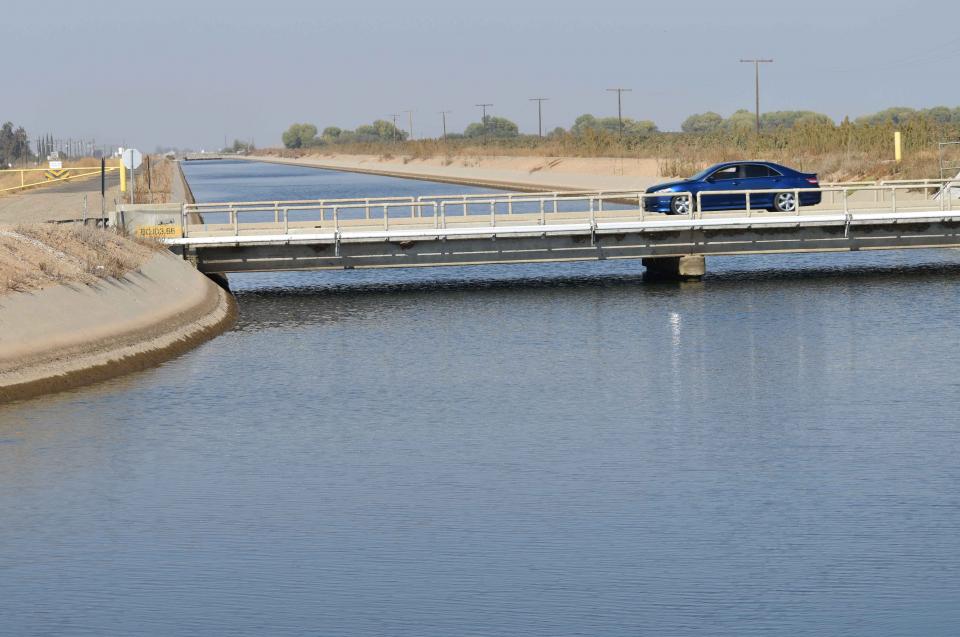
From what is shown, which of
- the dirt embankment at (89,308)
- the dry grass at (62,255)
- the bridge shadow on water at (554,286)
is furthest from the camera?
the bridge shadow on water at (554,286)

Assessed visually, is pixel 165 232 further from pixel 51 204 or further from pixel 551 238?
pixel 51 204

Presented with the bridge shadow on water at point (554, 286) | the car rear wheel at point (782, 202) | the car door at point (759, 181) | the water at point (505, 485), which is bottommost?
the water at point (505, 485)

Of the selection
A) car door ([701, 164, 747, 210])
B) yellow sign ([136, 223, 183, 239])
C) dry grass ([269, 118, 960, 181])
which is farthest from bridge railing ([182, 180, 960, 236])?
dry grass ([269, 118, 960, 181])

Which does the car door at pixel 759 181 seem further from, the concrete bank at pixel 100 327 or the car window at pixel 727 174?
the concrete bank at pixel 100 327

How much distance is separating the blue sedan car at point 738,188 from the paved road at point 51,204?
76.7 feet

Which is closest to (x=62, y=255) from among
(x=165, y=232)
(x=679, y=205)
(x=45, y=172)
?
(x=165, y=232)

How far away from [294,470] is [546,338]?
13817mm

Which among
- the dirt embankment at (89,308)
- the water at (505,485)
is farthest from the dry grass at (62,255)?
the water at (505,485)

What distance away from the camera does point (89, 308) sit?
32969mm

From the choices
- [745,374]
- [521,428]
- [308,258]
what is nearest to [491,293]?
[308,258]

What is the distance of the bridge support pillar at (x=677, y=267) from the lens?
4359 cm

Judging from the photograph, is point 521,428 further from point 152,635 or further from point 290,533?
point 152,635

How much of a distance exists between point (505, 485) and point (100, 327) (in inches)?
600

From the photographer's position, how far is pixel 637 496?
18953mm
